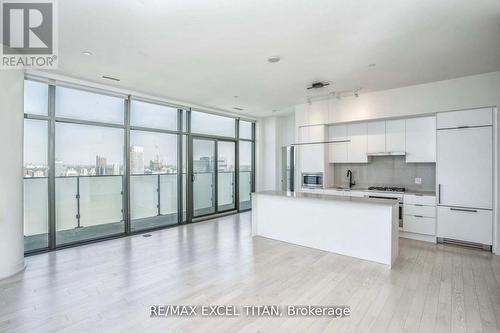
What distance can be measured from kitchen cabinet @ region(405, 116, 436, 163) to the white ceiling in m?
0.83

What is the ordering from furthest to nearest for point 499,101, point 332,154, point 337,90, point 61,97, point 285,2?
point 332,154, point 337,90, point 61,97, point 499,101, point 285,2

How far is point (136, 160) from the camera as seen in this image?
219 inches

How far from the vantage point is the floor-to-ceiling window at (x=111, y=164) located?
4332 millimetres

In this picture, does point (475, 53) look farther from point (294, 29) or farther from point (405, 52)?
point (294, 29)

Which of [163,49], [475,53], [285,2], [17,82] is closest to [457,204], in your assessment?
[475,53]

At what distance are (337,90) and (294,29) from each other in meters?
2.70

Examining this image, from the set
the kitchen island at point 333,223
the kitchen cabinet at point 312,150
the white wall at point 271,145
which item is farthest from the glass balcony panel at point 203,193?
the kitchen cabinet at point 312,150

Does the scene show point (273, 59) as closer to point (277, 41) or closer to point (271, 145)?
point (277, 41)

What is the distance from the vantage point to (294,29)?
9.57 ft

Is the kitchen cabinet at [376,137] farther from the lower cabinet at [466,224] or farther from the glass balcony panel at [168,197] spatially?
the glass balcony panel at [168,197]

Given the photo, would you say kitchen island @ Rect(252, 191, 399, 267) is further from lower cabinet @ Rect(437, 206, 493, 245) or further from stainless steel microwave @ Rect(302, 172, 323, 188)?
stainless steel microwave @ Rect(302, 172, 323, 188)

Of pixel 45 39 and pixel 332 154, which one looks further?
pixel 332 154

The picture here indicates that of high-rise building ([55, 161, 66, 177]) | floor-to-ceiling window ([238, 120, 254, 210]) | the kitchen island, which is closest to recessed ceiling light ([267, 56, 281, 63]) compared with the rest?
the kitchen island

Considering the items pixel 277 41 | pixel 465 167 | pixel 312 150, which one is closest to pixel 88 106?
pixel 277 41
